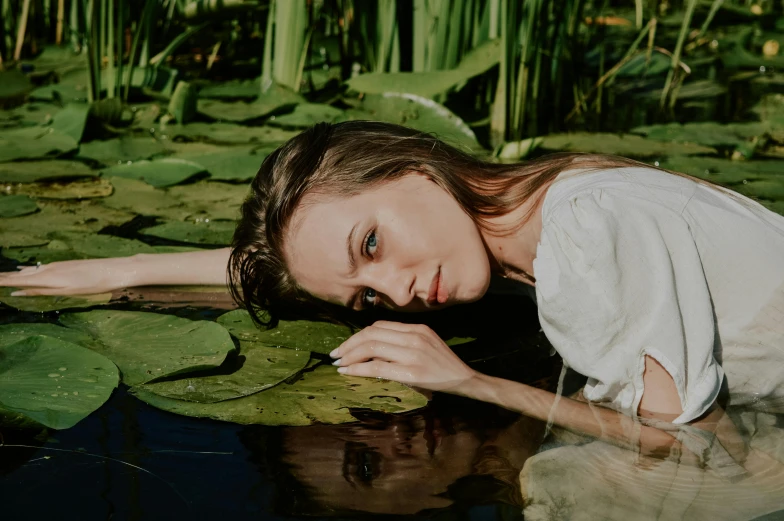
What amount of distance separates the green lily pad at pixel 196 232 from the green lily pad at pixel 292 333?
1.37 ft

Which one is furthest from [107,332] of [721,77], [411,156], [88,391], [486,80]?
[721,77]

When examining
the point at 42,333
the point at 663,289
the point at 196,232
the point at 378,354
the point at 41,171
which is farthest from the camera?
the point at 41,171

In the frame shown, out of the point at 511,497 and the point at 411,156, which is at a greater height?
the point at 411,156

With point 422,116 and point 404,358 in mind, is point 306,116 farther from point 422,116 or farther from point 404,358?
point 404,358

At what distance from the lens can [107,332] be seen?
1785mm

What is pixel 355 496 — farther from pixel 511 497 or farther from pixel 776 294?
pixel 776 294

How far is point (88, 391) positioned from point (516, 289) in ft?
3.18

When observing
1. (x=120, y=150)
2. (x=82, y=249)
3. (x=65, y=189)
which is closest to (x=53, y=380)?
(x=82, y=249)

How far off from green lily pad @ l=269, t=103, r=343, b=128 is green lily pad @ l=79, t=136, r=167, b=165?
1.48ft

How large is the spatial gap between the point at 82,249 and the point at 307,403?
3.13 feet

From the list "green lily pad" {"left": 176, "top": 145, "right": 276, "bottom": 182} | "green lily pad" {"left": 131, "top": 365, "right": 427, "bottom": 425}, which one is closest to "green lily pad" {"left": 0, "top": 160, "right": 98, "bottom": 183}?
"green lily pad" {"left": 176, "top": 145, "right": 276, "bottom": 182}

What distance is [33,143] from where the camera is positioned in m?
2.92

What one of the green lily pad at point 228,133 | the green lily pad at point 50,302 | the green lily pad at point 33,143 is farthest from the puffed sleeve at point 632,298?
the green lily pad at point 33,143

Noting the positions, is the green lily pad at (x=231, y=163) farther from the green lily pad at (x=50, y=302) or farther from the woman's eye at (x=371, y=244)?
the woman's eye at (x=371, y=244)
